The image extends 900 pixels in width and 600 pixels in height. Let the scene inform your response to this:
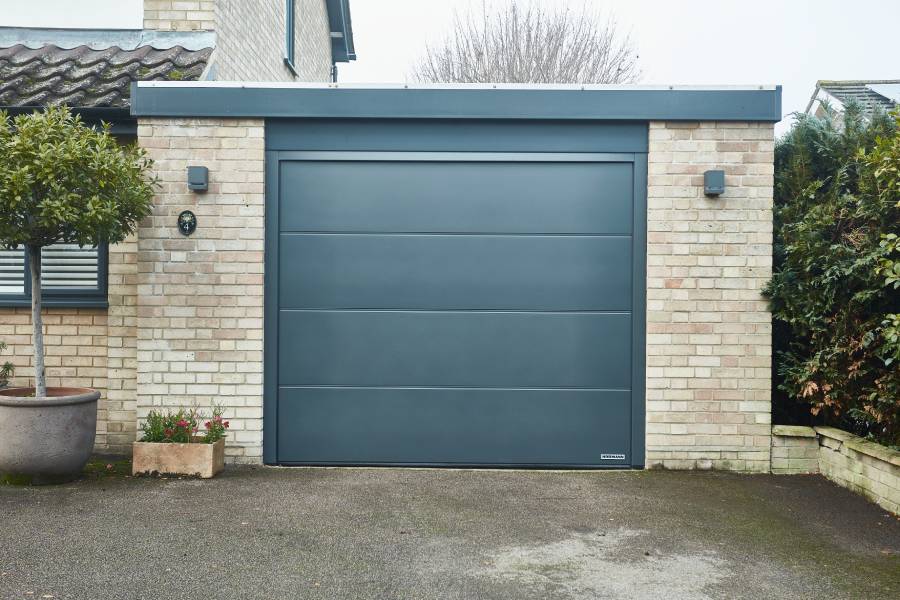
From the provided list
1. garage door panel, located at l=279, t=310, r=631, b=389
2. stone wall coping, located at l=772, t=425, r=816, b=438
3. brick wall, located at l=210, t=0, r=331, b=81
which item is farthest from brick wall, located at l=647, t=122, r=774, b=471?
brick wall, located at l=210, t=0, r=331, b=81

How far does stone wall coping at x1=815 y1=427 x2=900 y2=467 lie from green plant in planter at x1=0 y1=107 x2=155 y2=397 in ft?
18.2

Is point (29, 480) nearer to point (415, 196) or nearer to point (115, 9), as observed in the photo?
point (415, 196)

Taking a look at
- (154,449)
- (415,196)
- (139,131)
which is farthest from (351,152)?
(154,449)

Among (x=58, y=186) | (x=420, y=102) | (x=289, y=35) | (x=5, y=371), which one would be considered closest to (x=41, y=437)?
(x=5, y=371)

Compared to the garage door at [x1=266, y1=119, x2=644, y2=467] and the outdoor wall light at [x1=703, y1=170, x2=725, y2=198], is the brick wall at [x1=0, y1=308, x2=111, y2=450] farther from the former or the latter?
the outdoor wall light at [x1=703, y1=170, x2=725, y2=198]

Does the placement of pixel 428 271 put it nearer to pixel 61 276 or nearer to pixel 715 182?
pixel 715 182

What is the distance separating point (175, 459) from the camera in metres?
6.23

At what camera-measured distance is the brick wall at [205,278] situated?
669 centimetres

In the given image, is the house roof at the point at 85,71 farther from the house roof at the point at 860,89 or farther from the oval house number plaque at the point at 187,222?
the house roof at the point at 860,89

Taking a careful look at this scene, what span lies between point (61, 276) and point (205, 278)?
1.59m

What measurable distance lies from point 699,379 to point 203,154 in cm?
444

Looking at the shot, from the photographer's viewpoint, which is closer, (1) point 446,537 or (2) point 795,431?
(1) point 446,537

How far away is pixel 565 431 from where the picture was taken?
675 centimetres

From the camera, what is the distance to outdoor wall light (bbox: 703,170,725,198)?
21.4 ft
